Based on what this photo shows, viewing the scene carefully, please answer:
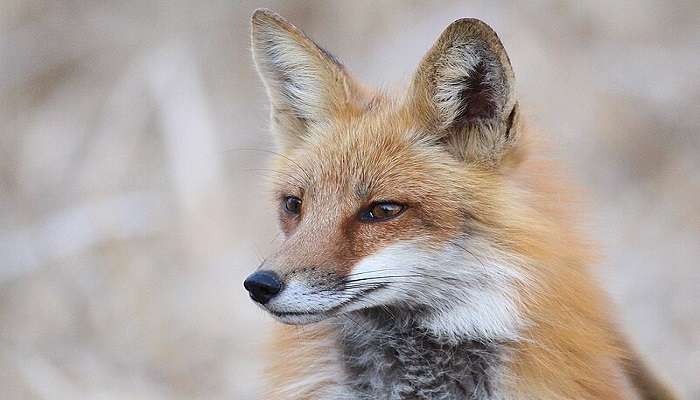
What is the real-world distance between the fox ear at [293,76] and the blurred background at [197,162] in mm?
3454

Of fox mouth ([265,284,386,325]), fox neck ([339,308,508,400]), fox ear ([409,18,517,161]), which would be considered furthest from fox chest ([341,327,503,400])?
fox ear ([409,18,517,161])

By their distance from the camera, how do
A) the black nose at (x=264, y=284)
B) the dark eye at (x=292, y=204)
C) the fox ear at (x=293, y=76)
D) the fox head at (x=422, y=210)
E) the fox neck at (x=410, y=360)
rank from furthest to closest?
1. the fox ear at (x=293, y=76)
2. the dark eye at (x=292, y=204)
3. the fox neck at (x=410, y=360)
4. the fox head at (x=422, y=210)
5. the black nose at (x=264, y=284)

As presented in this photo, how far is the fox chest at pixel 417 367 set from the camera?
10.3ft

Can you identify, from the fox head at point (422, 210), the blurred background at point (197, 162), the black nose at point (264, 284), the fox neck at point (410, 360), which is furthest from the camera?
the blurred background at point (197, 162)

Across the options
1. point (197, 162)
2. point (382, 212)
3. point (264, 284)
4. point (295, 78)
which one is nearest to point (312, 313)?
point (264, 284)

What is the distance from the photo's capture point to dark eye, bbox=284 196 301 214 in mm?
3316

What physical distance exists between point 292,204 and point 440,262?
1.91 feet

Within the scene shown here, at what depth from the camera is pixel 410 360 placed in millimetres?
3199

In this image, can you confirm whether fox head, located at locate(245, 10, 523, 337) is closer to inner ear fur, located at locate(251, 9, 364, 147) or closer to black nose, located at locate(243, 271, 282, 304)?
black nose, located at locate(243, 271, 282, 304)

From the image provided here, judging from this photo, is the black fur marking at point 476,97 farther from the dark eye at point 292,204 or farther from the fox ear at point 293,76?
the dark eye at point 292,204

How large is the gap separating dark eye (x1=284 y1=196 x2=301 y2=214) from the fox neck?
0.40 metres

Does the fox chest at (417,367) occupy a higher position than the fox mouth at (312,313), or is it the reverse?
the fox mouth at (312,313)

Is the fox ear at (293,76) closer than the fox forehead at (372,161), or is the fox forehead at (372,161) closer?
the fox forehead at (372,161)

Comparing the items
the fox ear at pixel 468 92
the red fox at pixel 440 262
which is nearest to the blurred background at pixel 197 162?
the red fox at pixel 440 262
